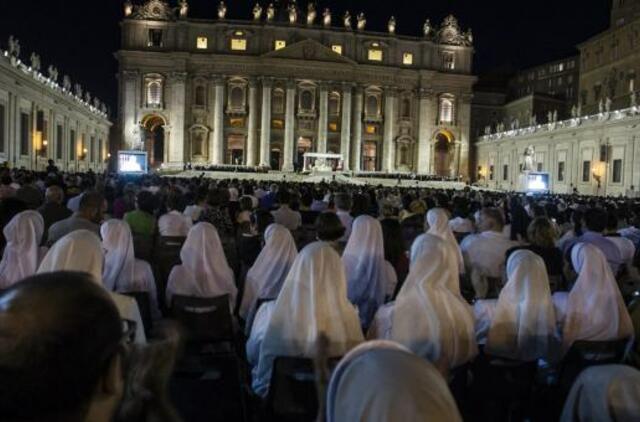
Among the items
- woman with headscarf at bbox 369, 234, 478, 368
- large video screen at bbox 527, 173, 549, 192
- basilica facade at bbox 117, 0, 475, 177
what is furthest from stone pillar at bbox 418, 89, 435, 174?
woman with headscarf at bbox 369, 234, 478, 368

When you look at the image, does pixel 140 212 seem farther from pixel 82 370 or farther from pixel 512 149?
pixel 512 149

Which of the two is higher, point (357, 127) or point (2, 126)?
point (357, 127)

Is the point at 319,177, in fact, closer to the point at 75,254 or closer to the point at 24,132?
the point at 24,132

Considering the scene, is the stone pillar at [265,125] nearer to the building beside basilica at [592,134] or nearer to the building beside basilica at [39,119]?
the building beside basilica at [39,119]

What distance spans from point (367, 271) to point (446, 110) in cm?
6622

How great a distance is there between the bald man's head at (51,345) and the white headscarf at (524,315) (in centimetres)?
435

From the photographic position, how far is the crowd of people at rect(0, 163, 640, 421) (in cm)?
150

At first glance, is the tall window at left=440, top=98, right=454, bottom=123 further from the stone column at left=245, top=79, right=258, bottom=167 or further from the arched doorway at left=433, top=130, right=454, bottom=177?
the stone column at left=245, top=79, right=258, bottom=167

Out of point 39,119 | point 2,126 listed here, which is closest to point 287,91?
point 39,119

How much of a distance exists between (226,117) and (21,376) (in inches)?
2619

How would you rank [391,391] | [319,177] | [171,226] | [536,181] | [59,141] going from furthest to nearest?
[319,177] < [59,141] < [536,181] < [171,226] < [391,391]

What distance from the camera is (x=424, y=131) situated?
230ft

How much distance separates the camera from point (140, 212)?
387 inches

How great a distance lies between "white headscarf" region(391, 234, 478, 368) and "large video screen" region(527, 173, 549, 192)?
67.8 ft
